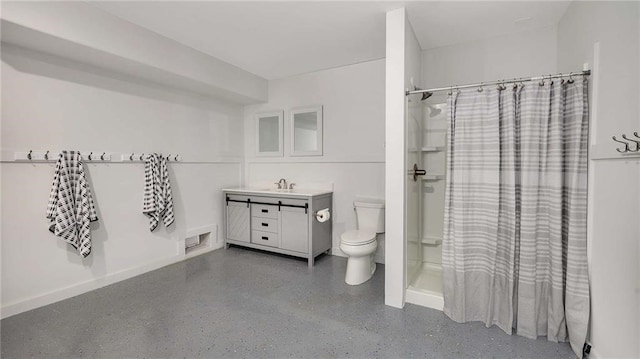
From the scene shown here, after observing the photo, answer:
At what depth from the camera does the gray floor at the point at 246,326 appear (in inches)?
67.5

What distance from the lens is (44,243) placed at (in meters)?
2.31

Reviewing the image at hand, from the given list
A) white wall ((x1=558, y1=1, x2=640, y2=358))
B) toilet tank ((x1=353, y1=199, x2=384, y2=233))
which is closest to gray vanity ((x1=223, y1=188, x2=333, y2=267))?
toilet tank ((x1=353, y1=199, x2=384, y2=233))

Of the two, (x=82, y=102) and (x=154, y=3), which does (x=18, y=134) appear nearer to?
(x=82, y=102)

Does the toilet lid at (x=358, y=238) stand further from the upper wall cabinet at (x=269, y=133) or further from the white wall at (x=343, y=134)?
the upper wall cabinet at (x=269, y=133)

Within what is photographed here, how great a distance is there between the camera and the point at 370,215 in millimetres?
3043

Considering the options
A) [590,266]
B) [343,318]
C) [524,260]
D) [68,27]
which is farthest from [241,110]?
[590,266]

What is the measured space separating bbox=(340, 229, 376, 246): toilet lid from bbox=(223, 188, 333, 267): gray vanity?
1.83 feet

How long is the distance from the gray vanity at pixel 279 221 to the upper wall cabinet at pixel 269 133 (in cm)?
76

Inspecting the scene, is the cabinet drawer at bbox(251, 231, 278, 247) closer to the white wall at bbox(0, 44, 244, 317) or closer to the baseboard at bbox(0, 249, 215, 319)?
the white wall at bbox(0, 44, 244, 317)

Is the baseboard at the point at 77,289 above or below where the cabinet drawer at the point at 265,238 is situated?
below

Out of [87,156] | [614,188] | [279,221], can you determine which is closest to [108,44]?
[87,156]

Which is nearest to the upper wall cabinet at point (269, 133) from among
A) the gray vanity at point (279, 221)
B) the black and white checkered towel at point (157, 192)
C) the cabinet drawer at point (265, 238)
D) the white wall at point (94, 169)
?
the white wall at point (94, 169)

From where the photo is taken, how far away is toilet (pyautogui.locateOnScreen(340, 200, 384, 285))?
263 centimetres

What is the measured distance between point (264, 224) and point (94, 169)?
1.80 metres
